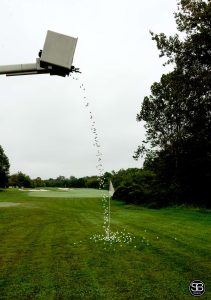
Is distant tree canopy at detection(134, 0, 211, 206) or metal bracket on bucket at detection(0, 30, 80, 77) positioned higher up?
distant tree canopy at detection(134, 0, 211, 206)

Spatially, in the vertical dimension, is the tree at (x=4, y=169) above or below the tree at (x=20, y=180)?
below

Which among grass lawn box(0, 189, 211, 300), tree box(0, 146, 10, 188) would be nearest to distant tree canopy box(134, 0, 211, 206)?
grass lawn box(0, 189, 211, 300)

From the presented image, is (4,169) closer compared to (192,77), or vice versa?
(192,77)

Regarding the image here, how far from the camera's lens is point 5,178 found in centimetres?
10519

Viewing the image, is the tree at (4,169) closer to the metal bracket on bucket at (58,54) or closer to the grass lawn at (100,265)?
the grass lawn at (100,265)

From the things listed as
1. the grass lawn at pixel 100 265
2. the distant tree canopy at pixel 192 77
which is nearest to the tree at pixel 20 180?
the distant tree canopy at pixel 192 77

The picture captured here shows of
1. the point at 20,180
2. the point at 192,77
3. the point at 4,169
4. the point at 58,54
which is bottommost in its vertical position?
the point at 58,54

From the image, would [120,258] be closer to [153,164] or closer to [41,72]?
[41,72]

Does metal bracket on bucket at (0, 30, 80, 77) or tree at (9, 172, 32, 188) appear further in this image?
tree at (9, 172, 32, 188)

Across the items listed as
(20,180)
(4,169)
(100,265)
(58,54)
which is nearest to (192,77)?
(100,265)

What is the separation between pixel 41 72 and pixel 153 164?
4921 cm

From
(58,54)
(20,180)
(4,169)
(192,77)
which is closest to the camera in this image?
(58,54)

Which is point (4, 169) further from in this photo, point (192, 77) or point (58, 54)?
point (58, 54)

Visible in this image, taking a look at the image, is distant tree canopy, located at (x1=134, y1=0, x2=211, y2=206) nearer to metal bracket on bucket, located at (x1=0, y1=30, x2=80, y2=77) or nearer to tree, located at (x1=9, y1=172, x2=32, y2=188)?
metal bracket on bucket, located at (x1=0, y1=30, x2=80, y2=77)
